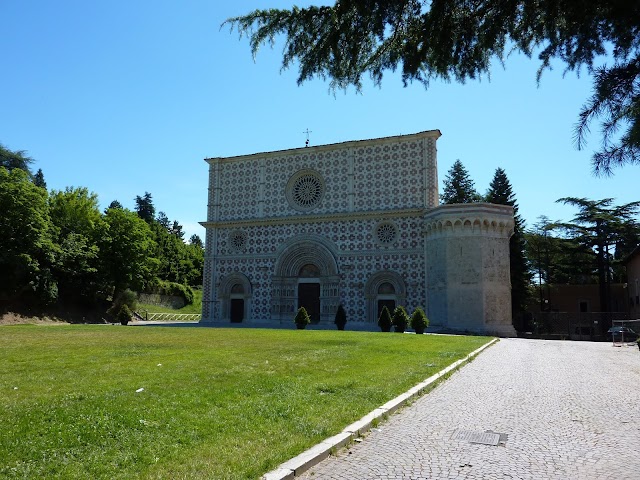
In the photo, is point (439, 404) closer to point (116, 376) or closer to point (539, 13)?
point (116, 376)

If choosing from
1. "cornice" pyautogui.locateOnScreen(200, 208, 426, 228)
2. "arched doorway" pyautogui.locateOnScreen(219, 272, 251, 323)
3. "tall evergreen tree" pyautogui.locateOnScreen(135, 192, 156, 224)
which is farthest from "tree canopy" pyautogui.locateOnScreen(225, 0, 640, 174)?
"tall evergreen tree" pyautogui.locateOnScreen(135, 192, 156, 224)

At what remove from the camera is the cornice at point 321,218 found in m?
35.9

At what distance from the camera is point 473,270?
32.4 metres

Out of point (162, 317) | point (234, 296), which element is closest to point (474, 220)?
point (234, 296)

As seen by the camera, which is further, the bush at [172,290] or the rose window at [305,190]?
the bush at [172,290]

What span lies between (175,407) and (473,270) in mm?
28495

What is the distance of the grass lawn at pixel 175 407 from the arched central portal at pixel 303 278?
24641 millimetres

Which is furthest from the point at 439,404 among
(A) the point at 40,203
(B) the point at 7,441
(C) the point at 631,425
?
(A) the point at 40,203

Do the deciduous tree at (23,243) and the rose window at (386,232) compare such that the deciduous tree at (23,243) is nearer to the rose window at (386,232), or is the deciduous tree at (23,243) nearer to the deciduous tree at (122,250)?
the deciduous tree at (122,250)

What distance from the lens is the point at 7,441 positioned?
479 centimetres

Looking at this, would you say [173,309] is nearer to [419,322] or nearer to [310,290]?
[310,290]

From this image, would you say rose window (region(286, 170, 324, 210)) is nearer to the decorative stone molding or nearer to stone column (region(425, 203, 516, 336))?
stone column (region(425, 203, 516, 336))

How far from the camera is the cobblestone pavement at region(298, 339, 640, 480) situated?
16.2 ft

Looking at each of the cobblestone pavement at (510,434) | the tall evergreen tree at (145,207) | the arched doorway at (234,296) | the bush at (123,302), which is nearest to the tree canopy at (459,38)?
the cobblestone pavement at (510,434)
